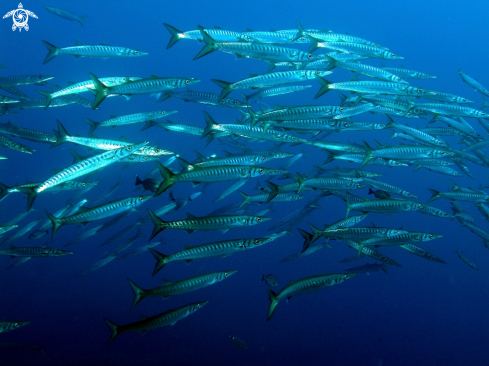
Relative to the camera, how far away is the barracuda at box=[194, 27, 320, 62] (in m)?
4.59

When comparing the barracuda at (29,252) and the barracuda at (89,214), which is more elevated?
the barracuda at (89,214)

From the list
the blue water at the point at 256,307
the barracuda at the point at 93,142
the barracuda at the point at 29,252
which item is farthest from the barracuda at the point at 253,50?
the barracuda at the point at 29,252

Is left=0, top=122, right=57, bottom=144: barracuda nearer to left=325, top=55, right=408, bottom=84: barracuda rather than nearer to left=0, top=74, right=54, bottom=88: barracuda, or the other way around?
left=0, top=74, right=54, bottom=88: barracuda

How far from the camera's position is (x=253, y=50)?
15.4 ft

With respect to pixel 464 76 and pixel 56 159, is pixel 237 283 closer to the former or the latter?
pixel 464 76

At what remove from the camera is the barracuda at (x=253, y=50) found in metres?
4.59

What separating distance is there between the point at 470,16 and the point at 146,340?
7370 cm

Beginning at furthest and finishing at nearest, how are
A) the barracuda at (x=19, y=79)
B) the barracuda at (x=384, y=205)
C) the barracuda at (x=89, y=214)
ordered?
1. the barracuda at (x=19, y=79)
2. the barracuda at (x=384, y=205)
3. the barracuda at (x=89, y=214)

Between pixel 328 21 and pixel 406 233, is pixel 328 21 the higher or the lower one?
the higher one

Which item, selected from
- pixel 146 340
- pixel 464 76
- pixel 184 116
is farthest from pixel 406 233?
pixel 184 116

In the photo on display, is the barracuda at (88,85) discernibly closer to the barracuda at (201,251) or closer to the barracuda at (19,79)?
the barracuda at (19,79)

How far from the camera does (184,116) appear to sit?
4822 cm

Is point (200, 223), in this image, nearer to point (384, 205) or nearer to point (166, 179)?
point (166, 179)

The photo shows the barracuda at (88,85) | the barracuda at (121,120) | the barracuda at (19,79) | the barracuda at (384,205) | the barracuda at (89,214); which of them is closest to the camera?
the barracuda at (89,214)
